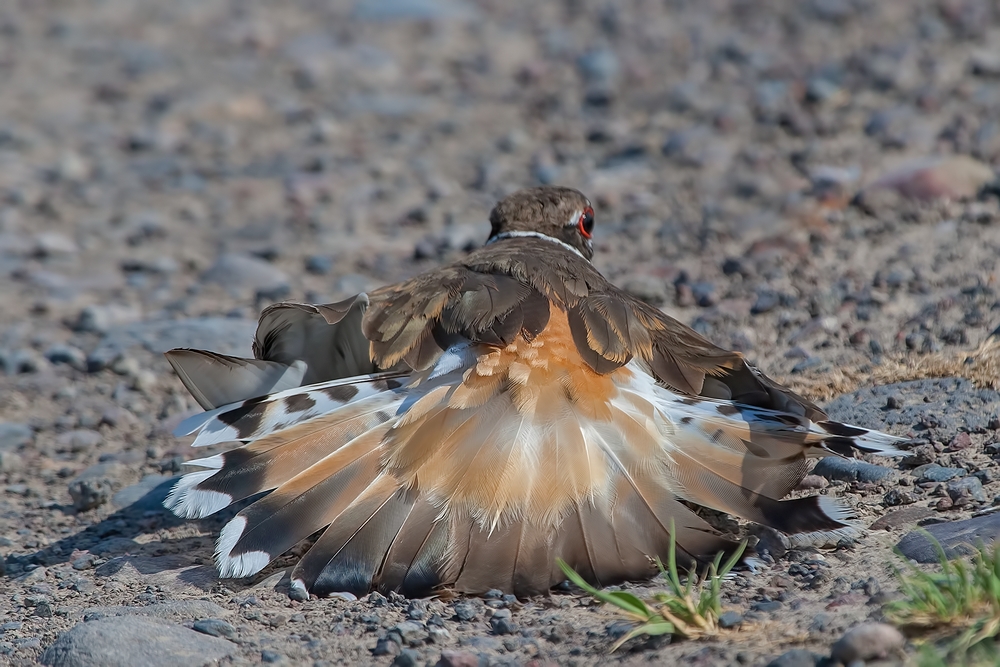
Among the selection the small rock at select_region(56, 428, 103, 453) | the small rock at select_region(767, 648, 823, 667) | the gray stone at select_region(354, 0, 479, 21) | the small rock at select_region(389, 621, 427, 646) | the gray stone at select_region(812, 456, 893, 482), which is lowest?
the small rock at select_region(389, 621, 427, 646)

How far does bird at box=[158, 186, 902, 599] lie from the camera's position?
12.4ft

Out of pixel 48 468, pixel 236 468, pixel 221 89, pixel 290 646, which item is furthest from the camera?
pixel 221 89

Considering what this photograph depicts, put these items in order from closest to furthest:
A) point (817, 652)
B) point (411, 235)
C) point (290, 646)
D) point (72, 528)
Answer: point (817, 652) < point (290, 646) < point (72, 528) < point (411, 235)

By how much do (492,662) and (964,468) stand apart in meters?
1.98

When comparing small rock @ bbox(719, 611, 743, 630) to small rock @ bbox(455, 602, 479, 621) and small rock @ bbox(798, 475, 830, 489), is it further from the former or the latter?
small rock @ bbox(798, 475, 830, 489)

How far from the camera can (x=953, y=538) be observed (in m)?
3.64

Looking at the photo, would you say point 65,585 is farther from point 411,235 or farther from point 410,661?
point 411,235

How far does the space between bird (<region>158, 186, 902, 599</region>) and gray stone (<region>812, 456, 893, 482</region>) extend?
0.06m

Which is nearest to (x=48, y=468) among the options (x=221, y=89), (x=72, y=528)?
(x=72, y=528)

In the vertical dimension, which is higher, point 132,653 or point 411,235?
point 411,235

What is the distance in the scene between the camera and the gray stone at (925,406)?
4594 mm

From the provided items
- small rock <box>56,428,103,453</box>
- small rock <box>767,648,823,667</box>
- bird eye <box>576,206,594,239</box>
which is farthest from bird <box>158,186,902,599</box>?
small rock <box>56,428,103,453</box>

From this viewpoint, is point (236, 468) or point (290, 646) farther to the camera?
point (236, 468)

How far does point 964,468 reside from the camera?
14.0 feet
